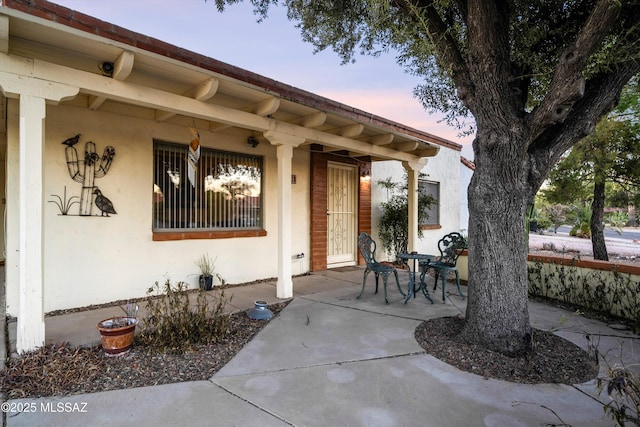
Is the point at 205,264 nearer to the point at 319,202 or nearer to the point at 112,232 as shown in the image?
the point at 112,232

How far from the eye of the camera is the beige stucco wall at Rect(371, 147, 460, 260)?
8367 millimetres

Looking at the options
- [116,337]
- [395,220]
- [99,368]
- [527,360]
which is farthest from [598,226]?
[99,368]

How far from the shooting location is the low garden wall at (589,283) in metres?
4.10

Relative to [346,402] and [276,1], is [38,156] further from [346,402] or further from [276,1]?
[276,1]

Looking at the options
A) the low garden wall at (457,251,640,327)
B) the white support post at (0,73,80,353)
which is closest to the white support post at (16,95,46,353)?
the white support post at (0,73,80,353)

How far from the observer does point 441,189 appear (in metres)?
10.3

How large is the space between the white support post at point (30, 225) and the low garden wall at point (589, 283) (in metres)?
6.09

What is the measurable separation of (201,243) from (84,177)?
178 centimetres

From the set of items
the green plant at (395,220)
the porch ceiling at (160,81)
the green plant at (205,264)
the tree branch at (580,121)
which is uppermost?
the porch ceiling at (160,81)

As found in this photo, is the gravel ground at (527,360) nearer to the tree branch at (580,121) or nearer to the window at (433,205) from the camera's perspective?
the tree branch at (580,121)

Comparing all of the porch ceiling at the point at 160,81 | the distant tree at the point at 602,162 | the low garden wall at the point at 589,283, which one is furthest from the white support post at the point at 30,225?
the distant tree at the point at 602,162

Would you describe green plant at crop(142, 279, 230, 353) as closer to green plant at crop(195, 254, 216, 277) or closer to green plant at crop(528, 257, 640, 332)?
green plant at crop(195, 254, 216, 277)

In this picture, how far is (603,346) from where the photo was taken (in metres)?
3.33

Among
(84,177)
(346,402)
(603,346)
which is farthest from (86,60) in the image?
(603,346)
